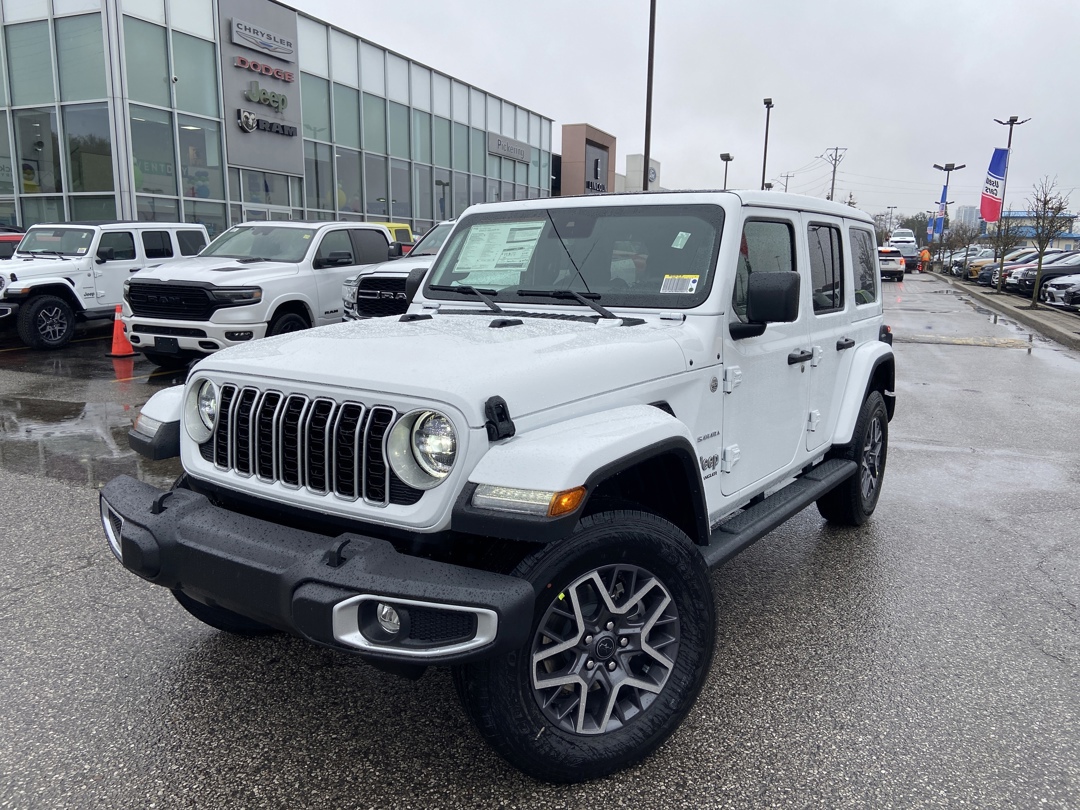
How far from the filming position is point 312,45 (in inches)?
919

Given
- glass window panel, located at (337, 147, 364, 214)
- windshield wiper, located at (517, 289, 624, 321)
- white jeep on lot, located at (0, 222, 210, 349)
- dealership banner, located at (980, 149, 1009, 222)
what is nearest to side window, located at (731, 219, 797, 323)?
windshield wiper, located at (517, 289, 624, 321)

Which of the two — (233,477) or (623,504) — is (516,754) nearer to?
(623,504)

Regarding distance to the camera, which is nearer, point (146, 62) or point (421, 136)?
point (146, 62)

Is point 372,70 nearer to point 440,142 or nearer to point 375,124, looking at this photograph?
point 375,124

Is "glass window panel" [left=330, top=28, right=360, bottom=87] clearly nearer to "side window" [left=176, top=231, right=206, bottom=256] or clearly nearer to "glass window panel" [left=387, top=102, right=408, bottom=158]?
"glass window panel" [left=387, top=102, right=408, bottom=158]

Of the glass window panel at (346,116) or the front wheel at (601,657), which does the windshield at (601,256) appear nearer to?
the front wheel at (601,657)

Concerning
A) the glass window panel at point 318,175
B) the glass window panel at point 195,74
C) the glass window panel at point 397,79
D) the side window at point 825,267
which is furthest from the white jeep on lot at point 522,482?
the glass window panel at point 397,79

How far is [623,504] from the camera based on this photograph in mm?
2793

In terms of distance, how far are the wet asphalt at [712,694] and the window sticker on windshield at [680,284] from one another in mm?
1572

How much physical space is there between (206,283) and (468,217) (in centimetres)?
622

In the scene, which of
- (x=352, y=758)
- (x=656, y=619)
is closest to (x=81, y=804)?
(x=352, y=758)

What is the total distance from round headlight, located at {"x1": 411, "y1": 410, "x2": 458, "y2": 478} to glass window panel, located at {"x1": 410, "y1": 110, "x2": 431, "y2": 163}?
2719 cm

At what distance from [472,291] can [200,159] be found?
62.0 ft

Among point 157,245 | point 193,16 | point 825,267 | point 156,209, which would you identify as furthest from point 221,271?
point 193,16
